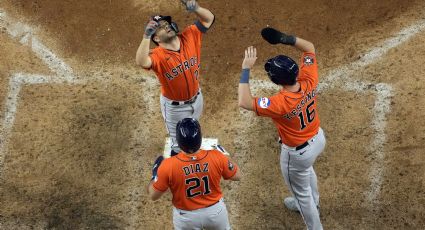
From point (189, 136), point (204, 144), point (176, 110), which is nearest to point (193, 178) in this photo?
point (189, 136)

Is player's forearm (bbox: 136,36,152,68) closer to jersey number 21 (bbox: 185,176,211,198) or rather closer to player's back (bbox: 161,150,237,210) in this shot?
player's back (bbox: 161,150,237,210)

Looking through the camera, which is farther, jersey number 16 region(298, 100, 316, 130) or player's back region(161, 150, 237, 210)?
jersey number 16 region(298, 100, 316, 130)

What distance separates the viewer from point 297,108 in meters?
6.17

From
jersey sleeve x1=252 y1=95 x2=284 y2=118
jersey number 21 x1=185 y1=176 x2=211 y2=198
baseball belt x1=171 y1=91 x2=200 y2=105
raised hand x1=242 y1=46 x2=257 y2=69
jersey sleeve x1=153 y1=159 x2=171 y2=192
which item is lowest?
baseball belt x1=171 y1=91 x2=200 y2=105

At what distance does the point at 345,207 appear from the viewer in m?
7.50

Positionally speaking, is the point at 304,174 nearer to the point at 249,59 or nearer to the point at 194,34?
the point at 249,59

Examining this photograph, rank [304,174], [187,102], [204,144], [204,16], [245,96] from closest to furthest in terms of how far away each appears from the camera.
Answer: [245,96]
[304,174]
[204,16]
[187,102]
[204,144]

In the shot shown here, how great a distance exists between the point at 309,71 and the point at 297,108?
0.54 metres

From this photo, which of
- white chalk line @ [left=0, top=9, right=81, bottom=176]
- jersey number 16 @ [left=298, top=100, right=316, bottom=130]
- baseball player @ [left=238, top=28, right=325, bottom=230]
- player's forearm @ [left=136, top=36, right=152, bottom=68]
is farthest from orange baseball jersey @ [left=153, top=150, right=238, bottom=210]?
white chalk line @ [left=0, top=9, right=81, bottom=176]

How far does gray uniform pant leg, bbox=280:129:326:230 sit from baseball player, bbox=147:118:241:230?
989mm

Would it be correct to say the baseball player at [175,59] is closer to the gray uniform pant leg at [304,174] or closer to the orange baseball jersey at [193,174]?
the gray uniform pant leg at [304,174]

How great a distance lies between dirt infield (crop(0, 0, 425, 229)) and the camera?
24.8 feet

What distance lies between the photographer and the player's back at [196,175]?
5.57 metres

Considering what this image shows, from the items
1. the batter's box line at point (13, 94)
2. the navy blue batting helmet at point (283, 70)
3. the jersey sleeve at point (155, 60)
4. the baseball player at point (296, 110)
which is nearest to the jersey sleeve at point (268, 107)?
the baseball player at point (296, 110)
